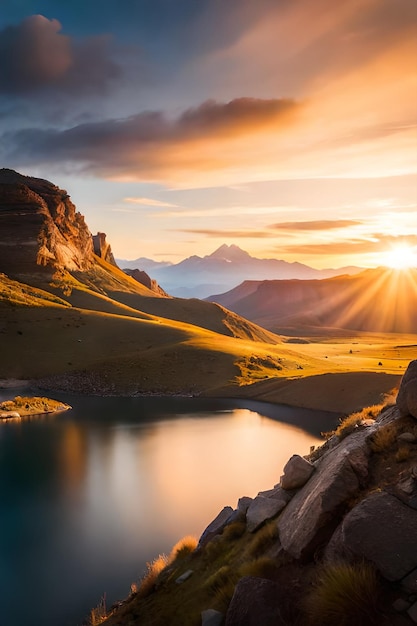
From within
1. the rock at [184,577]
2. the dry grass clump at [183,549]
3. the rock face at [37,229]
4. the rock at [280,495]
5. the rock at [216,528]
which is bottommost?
the dry grass clump at [183,549]

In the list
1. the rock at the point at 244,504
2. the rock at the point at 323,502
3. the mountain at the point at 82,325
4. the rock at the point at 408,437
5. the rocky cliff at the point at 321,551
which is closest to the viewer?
the rocky cliff at the point at 321,551

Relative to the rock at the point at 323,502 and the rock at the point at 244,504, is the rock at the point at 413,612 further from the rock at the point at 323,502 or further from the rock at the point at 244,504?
the rock at the point at 244,504

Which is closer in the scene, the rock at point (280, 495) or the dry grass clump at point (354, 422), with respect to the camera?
the rock at point (280, 495)

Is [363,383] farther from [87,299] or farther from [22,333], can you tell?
[87,299]

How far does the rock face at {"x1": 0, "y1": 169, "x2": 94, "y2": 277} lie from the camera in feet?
443

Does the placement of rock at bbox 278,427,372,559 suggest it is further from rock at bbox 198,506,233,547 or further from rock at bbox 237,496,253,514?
rock at bbox 198,506,233,547

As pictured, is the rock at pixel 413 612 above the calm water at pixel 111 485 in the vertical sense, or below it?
above

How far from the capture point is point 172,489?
120ft

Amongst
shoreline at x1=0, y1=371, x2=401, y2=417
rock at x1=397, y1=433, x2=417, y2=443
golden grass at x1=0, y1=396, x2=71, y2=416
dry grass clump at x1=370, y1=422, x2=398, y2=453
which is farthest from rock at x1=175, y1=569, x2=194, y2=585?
shoreline at x1=0, y1=371, x2=401, y2=417

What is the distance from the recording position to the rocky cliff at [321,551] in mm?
8094

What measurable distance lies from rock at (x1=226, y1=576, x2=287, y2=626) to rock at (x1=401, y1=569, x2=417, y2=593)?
2.26m

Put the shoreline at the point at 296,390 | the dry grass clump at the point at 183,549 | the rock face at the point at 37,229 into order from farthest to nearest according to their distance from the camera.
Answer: the rock face at the point at 37,229
the shoreline at the point at 296,390
the dry grass clump at the point at 183,549

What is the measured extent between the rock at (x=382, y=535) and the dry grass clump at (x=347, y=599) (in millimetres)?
314

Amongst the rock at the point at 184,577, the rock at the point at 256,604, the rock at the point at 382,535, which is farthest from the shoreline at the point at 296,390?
the rock at the point at 256,604
